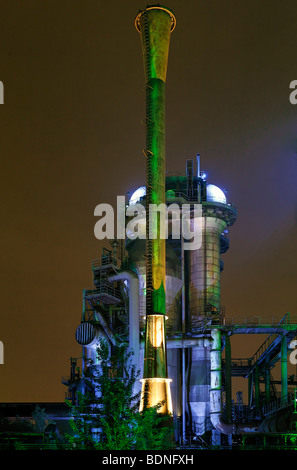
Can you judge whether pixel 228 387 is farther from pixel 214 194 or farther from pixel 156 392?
pixel 214 194

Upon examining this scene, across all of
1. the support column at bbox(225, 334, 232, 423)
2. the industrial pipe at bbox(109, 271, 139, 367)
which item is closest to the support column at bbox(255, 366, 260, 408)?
the support column at bbox(225, 334, 232, 423)

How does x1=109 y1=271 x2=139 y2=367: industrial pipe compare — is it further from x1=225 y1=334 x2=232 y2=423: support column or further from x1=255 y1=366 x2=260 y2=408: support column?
x1=255 y1=366 x2=260 y2=408: support column

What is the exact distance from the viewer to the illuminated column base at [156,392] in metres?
44.1

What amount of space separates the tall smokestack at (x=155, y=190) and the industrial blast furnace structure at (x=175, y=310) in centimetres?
7

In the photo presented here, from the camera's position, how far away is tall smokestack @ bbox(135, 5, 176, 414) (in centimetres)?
4491

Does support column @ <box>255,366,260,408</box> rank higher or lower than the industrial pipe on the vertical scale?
lower

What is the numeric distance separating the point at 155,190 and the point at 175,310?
13.2 m

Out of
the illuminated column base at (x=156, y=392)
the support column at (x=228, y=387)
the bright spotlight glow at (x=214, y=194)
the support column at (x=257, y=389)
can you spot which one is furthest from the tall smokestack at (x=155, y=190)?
the support column at (x=257, y=389)

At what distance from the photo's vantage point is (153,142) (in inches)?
1929

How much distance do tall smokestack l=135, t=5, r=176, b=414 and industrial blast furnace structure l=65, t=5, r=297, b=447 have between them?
0.07 meters

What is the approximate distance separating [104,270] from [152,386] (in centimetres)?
1359

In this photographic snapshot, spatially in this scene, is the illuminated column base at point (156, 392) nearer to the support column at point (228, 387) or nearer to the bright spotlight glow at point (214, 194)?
the support column at point (228, 387)

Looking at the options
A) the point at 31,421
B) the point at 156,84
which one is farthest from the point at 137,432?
the point at 31,421

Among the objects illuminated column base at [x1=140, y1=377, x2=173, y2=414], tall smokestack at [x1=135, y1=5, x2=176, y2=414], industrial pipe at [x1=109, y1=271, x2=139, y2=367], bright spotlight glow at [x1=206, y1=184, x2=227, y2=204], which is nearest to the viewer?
illuminated column base at [x1=140, y1=377, x2=173, y2=414]
